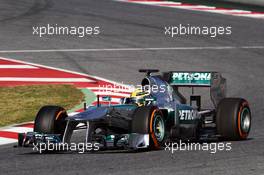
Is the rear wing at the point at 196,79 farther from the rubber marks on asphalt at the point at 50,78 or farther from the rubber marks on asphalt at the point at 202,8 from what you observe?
the rubber marks on asphalt at the point at 202,8

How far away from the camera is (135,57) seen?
83.8 ft

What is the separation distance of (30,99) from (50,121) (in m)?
5.75

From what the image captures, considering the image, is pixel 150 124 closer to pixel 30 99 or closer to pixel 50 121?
pixel 50 121

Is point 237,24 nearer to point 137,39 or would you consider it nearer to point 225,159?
point 137,39

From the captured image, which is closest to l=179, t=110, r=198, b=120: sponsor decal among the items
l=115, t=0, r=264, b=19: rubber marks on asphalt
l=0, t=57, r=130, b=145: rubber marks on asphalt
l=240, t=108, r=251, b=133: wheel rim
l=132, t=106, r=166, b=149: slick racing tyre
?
l=240, t=108, r=251, b=133: wheel rim

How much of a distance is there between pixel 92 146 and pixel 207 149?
64.2 inches

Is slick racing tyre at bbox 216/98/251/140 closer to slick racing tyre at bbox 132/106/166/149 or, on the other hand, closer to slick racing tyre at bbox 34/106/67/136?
slick racing tyre at bbox 132/106/166/149

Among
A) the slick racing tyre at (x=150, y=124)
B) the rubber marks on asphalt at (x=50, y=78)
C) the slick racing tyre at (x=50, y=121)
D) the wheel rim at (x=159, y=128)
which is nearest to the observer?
the slick racing tyre at (x=150, y=124)

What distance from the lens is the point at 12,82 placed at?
22.0 m

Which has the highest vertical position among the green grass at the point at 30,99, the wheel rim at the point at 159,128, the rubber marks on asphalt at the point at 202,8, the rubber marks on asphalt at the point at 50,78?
Result: the rubber marks on asphalt at the point at 202,8

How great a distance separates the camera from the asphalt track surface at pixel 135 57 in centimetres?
1242

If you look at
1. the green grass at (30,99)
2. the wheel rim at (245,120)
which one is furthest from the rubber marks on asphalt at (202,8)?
the wheel rim at (245,120)

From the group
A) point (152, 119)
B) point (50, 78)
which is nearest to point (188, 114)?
point (152, 119)

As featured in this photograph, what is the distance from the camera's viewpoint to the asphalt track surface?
1242 cm
